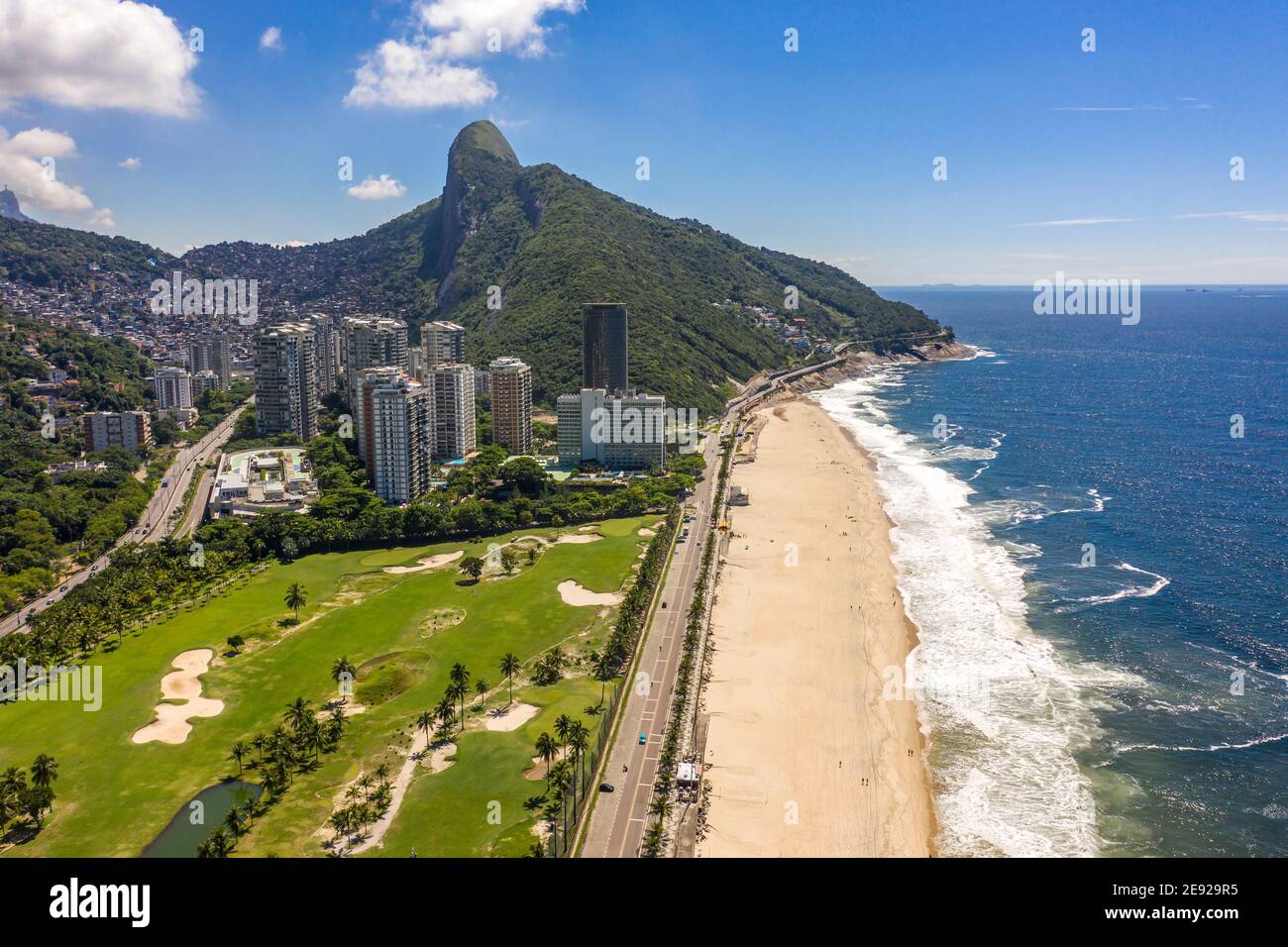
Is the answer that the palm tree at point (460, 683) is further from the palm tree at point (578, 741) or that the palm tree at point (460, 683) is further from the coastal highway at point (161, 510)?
the coastal highway at point (161, 510)

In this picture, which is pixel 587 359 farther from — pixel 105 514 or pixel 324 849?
pixel 324 849

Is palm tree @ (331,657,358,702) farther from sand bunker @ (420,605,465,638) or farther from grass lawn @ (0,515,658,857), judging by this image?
sand bunker @ (420,605,465,638)

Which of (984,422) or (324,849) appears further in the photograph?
(984,422)

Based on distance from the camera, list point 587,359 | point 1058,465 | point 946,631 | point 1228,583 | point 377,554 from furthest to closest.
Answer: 1. point 587,359
2. point 1058,465
3. point 377,554
4. point 1228,583
5. point 946,631

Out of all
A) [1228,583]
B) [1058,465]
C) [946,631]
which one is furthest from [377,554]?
[1058,465]

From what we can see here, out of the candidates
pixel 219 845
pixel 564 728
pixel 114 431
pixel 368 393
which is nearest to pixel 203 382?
pixel 114 431

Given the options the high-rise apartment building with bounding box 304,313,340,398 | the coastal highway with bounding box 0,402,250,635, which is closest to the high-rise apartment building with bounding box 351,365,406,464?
the coastal highway with bounding box 0,402,250,635

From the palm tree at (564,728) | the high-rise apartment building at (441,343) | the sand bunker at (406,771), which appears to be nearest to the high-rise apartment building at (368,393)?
the high-rise apartment building at (441,343)
